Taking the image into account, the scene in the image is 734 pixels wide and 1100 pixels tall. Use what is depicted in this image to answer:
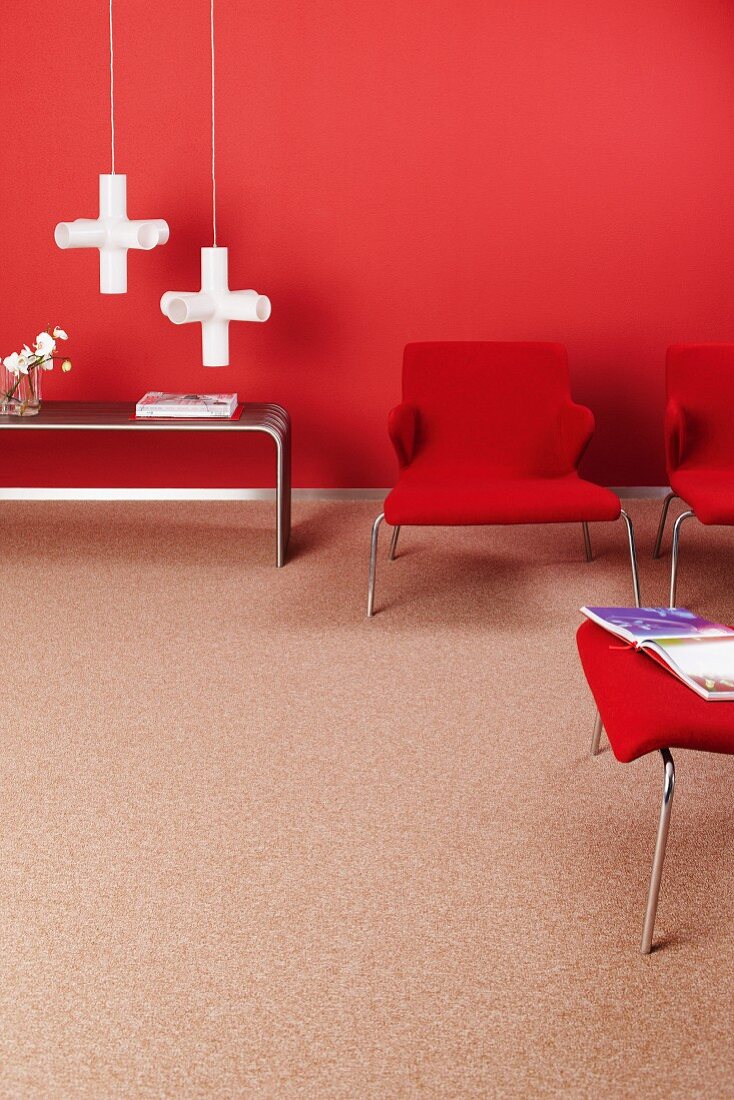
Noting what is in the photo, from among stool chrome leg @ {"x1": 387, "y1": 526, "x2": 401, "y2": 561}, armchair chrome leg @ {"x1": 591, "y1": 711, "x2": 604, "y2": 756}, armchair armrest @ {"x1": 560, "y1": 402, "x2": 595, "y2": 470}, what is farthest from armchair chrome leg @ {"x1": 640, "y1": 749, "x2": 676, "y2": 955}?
stool chrome leg @ {"x1": 387, "y1": 526, "x2": 401, "y2": 561}

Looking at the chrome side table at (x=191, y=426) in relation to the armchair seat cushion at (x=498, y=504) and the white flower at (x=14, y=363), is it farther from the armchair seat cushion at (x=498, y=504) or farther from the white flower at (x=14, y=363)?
the armchair seat cushion at (x=498, y=504)

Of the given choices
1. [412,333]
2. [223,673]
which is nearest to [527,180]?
[412,333]

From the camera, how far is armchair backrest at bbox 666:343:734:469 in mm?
4723

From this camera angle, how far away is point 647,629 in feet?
8.89

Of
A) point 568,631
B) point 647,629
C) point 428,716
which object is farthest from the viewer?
point 568,631

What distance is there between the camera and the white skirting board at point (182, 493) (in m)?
5.86

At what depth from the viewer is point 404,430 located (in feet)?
14.9

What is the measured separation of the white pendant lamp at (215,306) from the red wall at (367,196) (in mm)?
684

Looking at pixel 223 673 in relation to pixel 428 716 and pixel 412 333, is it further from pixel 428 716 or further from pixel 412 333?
pixel 412 333

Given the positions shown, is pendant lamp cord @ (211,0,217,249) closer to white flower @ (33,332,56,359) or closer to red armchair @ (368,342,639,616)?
white flower @ (33,332,56,359)

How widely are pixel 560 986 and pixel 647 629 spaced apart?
0.82 meters

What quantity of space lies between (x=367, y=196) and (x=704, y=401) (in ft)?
6.06

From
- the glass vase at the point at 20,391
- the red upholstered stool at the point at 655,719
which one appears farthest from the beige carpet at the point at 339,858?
the glass vase at the point at 20,391

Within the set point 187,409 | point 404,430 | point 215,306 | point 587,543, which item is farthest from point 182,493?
point 587,543
